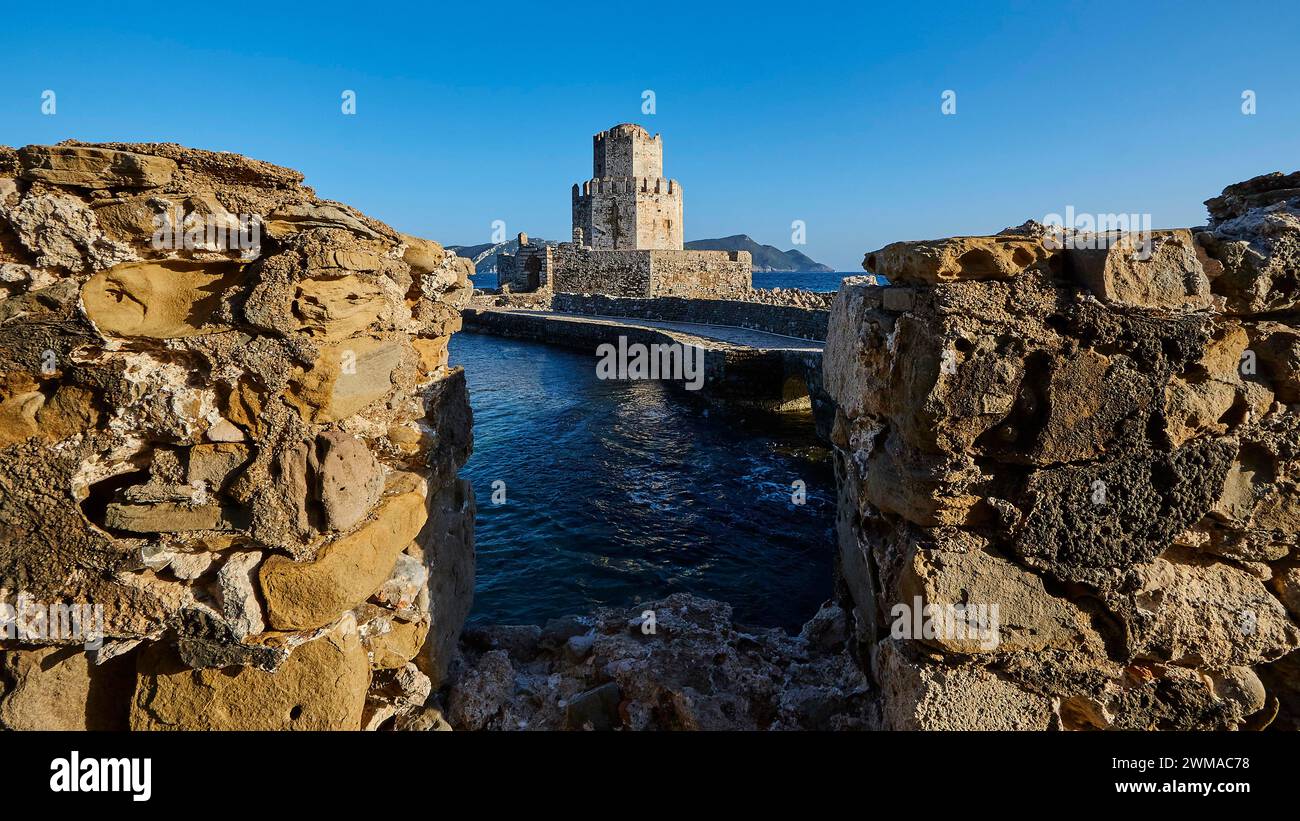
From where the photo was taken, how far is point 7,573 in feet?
9.56

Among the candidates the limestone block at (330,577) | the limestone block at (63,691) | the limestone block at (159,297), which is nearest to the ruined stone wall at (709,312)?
the limestone block at (330,577)

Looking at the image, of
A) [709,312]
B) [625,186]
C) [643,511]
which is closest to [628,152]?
[625,186]

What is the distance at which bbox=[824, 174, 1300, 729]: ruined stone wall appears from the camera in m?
3.15

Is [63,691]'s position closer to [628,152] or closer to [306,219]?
[306,219]

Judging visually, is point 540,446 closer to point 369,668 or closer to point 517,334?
point 369,668

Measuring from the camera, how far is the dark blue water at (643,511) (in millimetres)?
9164

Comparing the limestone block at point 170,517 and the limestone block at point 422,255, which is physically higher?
the limestone block at point 422,255

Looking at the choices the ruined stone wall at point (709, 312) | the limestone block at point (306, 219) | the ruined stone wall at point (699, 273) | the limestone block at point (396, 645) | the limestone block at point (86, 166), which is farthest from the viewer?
the ruined stone wall at point (699, 273)

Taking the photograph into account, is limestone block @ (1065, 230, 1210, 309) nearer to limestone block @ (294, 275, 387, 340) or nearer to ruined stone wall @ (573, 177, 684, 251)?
limestone block @ (294, 275, 387, 340)

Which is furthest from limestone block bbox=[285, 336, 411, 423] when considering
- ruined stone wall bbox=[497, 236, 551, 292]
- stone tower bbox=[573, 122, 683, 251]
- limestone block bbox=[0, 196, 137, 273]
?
ruined stone wall bbox=[497, 236, 551, 292]

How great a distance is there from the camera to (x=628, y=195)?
45.9 meters

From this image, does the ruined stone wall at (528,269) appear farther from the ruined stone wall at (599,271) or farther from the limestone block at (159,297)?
the limestone block at (159,297)

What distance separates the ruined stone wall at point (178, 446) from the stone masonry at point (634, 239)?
40.2m

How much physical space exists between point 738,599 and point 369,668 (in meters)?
6.11
